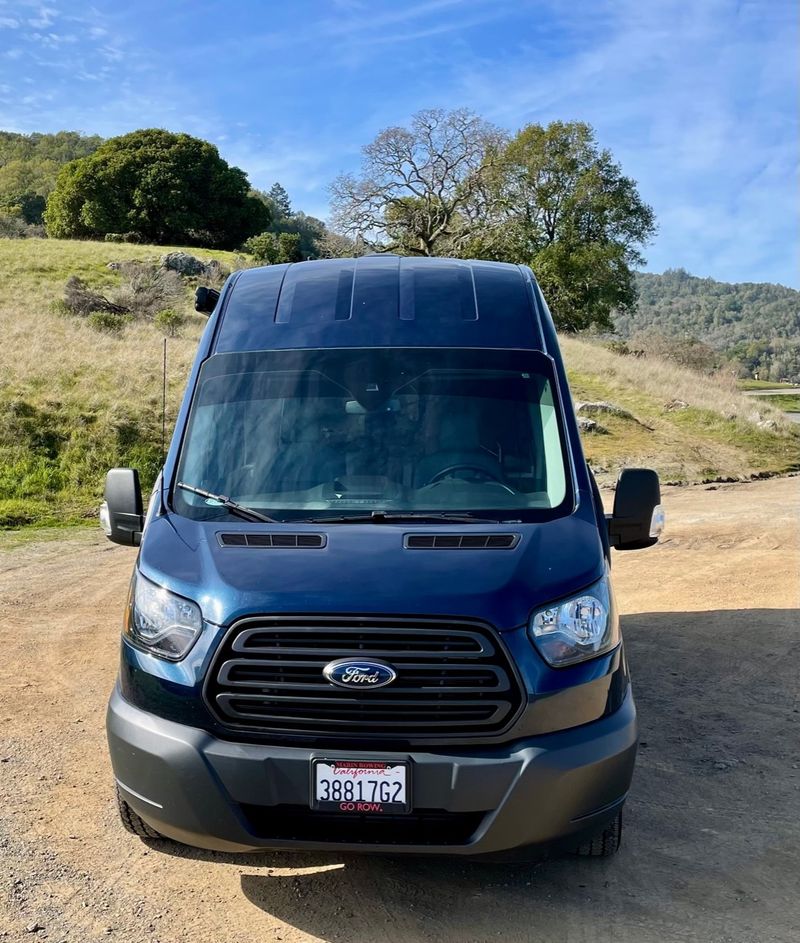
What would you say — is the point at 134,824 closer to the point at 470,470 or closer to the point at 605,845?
the point at 605,845

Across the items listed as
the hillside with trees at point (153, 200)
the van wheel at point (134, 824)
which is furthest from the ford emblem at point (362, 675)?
the hillside with trees at point (153, 200)

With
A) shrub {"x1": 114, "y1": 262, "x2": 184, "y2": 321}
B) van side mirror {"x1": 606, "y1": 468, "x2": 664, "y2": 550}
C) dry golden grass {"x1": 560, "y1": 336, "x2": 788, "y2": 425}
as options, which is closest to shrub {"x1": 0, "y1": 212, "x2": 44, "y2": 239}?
shrub {"x1": 114, "y1": 262, "x2": 184, "y2": 321}

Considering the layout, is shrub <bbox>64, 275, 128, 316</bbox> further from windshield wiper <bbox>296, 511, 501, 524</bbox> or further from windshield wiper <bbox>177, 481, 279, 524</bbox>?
windshield wiper <bbox>296, 511, 501, 524</bbox>

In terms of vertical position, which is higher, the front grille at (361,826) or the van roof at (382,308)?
the van roof at (382,308)

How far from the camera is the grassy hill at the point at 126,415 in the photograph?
15.2 metres

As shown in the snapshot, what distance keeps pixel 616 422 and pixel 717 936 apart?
1976cm

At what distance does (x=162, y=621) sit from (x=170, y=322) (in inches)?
1041

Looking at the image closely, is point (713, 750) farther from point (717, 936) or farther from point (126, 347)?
point (126, 347)

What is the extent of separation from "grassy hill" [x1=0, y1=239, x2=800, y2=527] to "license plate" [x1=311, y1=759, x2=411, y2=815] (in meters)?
11.1

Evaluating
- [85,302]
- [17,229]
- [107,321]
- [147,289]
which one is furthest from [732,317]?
[107,321]

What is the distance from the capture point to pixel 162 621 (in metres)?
3.47

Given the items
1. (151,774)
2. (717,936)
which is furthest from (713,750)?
(151,774)

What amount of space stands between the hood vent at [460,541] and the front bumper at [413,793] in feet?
2.37

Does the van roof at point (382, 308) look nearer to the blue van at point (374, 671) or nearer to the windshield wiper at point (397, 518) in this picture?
the blue van at point (374, 671)
